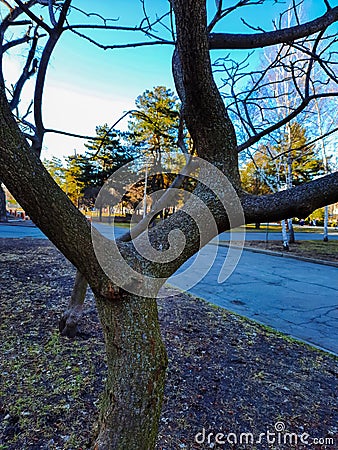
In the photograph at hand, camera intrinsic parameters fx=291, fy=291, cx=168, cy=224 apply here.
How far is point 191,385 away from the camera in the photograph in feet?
6.23

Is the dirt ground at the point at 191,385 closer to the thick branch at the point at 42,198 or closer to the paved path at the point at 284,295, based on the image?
the paved path at the point at 284,295

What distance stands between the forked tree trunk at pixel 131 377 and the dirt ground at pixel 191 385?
1.43 feet

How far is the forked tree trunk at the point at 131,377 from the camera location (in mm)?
1041

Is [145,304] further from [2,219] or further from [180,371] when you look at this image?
[2,219]

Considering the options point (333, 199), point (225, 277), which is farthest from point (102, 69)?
point (225, 277)

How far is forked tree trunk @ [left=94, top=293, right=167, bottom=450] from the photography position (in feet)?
3.42

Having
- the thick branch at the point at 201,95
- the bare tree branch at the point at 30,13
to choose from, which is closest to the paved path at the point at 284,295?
the thick branch at the point at 201,95

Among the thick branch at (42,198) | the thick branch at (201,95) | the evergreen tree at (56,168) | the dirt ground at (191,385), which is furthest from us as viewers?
the evergreen tree at (56,168)

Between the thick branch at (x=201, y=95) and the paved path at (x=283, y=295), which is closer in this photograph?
the thick branch at (x=201, y=95)

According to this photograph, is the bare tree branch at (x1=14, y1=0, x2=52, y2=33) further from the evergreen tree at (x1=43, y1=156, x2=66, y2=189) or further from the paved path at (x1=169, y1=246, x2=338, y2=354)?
the evergreen tree at (x1=43, y1=156, x2=66, y2=189)

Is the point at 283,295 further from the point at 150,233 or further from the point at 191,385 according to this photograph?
the point at 150,233

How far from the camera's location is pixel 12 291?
11.7ft

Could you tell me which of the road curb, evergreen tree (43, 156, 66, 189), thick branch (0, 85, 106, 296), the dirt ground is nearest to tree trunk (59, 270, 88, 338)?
the dirt ground

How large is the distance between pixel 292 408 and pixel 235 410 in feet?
1.16
